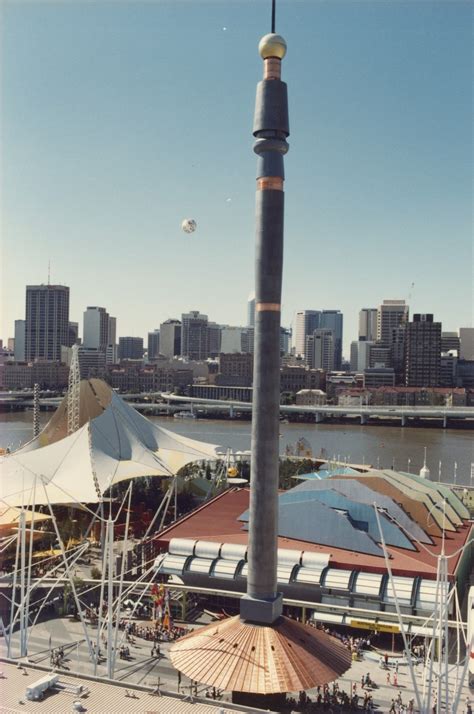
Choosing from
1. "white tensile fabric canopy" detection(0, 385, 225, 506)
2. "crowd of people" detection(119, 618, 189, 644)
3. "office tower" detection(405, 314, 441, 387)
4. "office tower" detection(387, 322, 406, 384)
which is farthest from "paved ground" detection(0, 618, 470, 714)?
"office tower" detection(387, 322, 406, 384)

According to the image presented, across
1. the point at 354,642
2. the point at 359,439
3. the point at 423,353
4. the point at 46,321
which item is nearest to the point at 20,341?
the point at 46,321

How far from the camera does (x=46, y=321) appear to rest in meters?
170

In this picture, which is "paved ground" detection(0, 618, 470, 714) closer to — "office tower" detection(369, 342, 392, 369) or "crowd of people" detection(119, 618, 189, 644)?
"crowd of people" detection(119, 618, 189, 644)

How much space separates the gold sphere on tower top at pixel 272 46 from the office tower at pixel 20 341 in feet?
551

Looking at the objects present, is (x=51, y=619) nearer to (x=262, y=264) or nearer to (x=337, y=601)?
(x=337, y=601)

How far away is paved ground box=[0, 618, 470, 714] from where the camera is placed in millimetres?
17141

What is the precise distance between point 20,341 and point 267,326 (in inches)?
6762

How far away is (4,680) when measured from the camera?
45.3 ft

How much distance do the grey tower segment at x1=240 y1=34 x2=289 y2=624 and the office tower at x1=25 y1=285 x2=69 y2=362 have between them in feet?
515

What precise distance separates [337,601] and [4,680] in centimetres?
1048

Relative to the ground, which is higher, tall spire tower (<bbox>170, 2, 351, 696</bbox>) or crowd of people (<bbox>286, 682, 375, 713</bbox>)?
tall spire tower (<bbox>170, 2, 351, 696</bbox>)

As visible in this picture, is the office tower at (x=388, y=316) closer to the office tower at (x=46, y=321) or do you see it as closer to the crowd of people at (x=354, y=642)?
the office tower at (x=46, y=321)

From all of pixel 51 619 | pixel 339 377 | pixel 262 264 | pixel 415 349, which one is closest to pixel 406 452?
pixel 51 619

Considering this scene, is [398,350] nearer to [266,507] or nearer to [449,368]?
[449,368]
